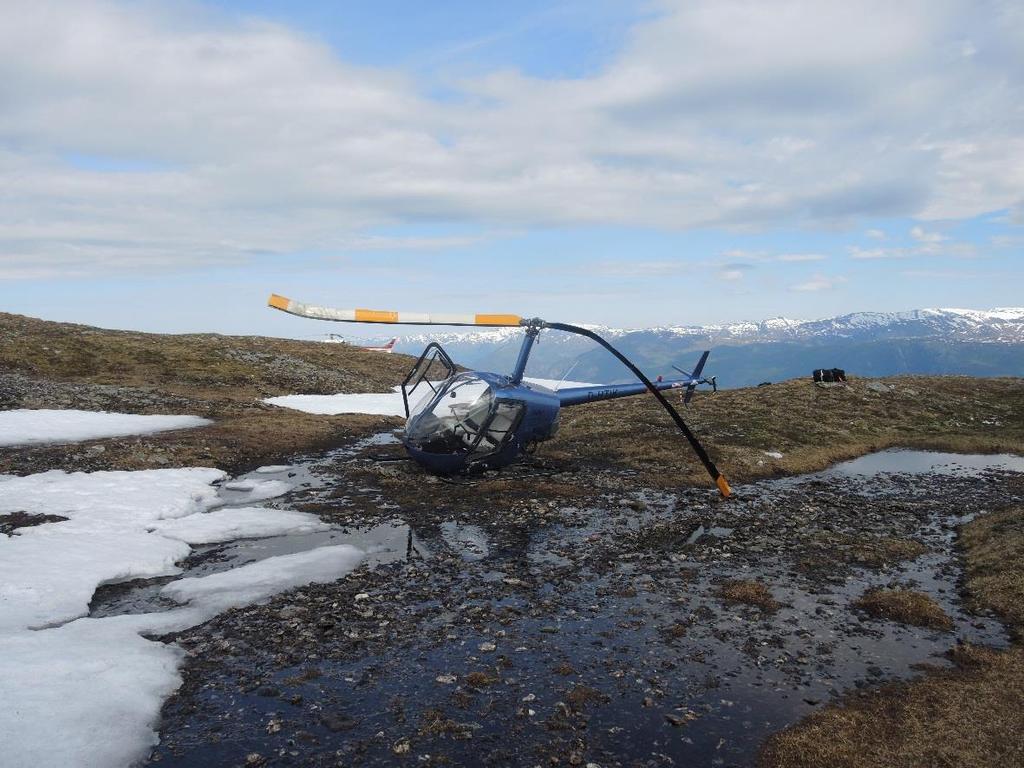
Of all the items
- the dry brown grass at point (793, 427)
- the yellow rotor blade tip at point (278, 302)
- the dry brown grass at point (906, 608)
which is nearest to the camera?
the dry brown grass at point (906, 608)

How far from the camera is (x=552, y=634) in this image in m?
11.2

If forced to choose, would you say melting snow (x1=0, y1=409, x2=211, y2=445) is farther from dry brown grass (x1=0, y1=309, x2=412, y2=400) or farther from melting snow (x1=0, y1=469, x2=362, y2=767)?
dry brown grass (x1=0, y1=309, x2=412, y2=400)

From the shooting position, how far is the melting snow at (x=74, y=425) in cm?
2708

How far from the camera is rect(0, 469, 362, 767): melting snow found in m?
8.04

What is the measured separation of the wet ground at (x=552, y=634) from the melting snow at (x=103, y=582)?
567 mm

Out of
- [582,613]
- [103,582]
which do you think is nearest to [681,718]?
[582,613]

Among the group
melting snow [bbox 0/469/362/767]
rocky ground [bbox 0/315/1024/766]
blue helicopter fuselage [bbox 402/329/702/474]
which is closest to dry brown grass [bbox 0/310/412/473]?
rocky ground [bbox 0/315/1024/766]

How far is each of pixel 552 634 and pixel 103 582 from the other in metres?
9.50

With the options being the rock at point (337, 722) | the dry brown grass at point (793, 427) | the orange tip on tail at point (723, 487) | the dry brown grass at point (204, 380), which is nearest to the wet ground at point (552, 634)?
the rock at point (337, 722)

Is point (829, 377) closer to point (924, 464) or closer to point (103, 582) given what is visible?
point (924, 464)

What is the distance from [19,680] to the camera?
8805mm

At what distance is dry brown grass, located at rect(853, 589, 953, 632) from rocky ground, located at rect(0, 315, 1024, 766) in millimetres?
42

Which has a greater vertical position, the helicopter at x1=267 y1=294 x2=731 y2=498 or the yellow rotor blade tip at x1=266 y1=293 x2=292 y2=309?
the yellow rotor blade tip at x1=266 y1=293 x2=292 y2=309

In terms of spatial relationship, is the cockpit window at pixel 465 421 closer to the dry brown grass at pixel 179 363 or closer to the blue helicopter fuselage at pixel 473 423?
the blue helicopter fuselage at pixel 473 423
